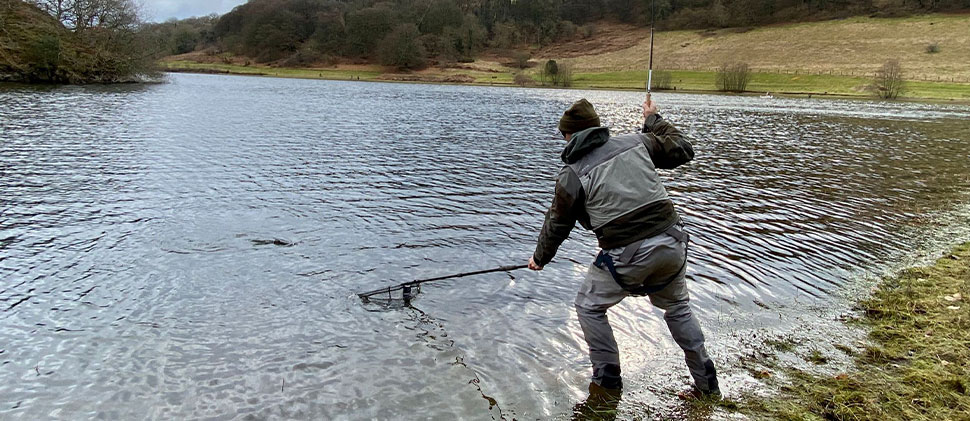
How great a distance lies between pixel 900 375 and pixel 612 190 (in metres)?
3.63

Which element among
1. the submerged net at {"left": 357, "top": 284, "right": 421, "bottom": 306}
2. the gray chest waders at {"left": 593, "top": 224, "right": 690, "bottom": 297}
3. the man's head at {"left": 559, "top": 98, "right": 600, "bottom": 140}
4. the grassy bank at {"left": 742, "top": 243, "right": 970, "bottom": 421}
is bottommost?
the submerged net at {"left": 357, "top": 284, "right": 421, "bottom": 306}

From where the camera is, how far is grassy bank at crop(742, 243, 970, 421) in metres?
4.89

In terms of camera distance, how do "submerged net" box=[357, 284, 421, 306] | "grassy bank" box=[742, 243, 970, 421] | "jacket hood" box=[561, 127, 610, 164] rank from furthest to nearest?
1. "submerged net" box=[357, 284, 421, 306]
2. "jacket hood" box=[561, 127, 610, 164]
3. "grassy bank" box=[742, 243, 970, 421]

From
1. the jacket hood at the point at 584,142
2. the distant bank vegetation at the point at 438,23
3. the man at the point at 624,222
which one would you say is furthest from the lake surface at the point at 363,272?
the distant bank vegetation at the point at 438,23

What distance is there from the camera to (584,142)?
5043 millimetres

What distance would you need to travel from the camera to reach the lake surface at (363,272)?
610cm

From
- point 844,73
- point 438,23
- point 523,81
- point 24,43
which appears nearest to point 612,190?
point 24,43

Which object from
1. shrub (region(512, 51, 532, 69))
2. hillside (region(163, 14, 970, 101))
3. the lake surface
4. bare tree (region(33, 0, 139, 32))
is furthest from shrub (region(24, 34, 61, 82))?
shrub (region(512, 51, 532, 69))

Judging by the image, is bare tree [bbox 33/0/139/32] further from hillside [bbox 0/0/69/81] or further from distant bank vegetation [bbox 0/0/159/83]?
hillside [bbox 0/0/69/81]

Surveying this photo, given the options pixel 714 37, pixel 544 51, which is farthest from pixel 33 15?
pixel 714 37

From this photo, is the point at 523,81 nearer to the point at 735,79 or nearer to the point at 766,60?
the point at 735,79

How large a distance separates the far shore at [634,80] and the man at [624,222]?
7988 cm

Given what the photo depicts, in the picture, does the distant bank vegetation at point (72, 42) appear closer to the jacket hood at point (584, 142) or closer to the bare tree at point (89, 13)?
the bare tree at point (89, 13)

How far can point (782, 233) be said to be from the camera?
12266mm
